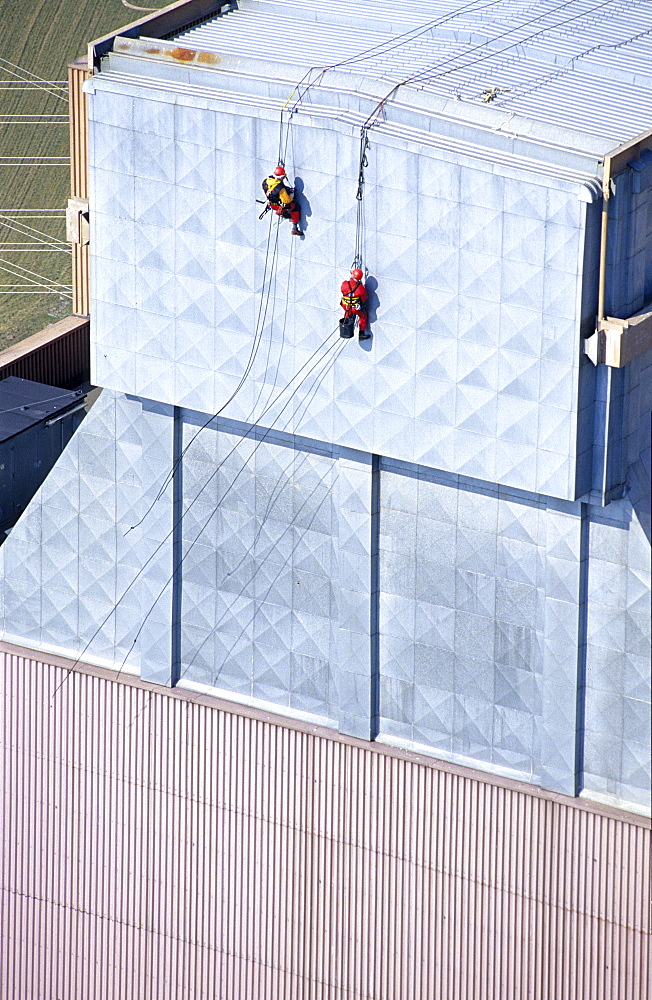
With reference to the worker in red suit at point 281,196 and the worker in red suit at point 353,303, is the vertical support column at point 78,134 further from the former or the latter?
the worker in red suit at point 353,303

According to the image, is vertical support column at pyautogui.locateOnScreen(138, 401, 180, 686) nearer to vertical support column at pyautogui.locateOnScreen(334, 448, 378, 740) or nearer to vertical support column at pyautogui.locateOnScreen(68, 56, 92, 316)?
vertical support column at pyautogui.locateOnScreen(334, 448, 378, 740)

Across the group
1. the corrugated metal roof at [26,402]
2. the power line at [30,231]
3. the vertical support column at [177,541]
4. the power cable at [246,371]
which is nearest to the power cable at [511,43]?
the power cable at [246,371]

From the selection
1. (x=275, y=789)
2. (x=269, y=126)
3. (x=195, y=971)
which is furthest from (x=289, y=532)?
(x=195, y=971)

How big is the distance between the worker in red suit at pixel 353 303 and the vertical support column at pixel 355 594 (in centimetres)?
327

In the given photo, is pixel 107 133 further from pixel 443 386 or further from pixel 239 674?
pixel 239 674

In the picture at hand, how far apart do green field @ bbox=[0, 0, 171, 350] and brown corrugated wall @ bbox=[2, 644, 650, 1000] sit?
2981cm

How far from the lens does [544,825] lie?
36938mm

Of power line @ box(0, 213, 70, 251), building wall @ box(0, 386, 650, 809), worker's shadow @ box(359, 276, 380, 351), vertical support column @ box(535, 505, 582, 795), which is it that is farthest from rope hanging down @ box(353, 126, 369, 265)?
power line @ box(0, 213, 70, 251)

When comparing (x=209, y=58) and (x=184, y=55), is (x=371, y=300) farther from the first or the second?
(x=184, y=55)

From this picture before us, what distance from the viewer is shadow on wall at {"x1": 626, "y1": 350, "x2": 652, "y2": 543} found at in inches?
1325

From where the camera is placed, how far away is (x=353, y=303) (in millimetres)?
34062

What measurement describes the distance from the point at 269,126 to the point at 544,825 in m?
16.7

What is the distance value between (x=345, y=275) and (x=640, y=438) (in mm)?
7162

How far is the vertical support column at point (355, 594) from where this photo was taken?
36.8 meters
